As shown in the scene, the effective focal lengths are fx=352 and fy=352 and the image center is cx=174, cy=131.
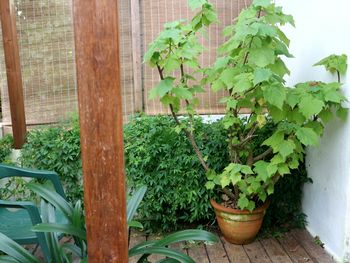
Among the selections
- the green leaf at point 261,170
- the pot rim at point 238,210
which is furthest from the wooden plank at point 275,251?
the green leaf at point 261,170

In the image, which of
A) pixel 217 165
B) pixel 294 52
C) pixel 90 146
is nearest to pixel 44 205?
pixel 90 146

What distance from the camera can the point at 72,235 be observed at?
1.48 metres

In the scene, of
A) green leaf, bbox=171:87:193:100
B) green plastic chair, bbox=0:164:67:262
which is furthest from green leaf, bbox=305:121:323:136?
green plastic chair, bbox=0:164:67:262

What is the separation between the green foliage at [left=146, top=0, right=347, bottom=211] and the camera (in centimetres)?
198

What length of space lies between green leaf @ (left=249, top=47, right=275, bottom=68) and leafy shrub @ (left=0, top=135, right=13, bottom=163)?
209 centimetres

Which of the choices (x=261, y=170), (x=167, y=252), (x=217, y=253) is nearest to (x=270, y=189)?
(x=261, y=170)

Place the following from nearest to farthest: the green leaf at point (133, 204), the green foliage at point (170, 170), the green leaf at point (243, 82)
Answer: the green leaf at point (133, 204) < the green leaf at point (243, 82) < the green foliage at point (170, 170)

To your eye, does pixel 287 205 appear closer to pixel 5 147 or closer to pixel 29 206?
pixel 29 206

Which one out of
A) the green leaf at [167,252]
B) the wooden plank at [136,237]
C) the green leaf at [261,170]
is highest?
the green leaf at [261,170]

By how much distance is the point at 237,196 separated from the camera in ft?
8.25

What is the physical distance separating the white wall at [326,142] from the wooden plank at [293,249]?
17cm

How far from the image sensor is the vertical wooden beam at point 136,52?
295cm

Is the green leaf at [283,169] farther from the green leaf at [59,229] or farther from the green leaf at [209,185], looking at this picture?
the green leaf at [59,229]

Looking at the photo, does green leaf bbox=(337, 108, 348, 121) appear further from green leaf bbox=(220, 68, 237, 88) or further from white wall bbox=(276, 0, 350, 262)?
green leaf bbox=(220, 68, 237, 88)
